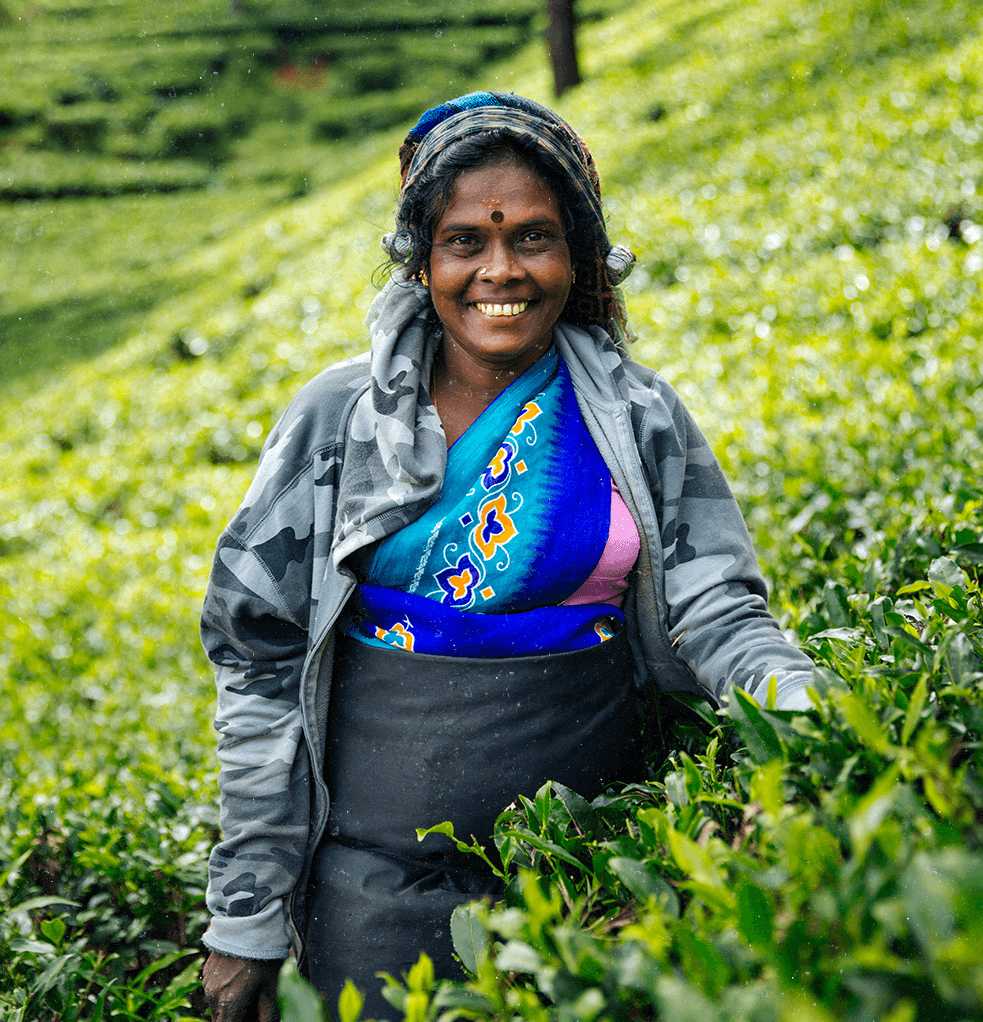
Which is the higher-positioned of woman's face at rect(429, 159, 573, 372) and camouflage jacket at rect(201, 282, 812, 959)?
woman's face at rect(429, 159, 573, 372)

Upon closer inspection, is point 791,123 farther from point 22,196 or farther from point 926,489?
point 22,196

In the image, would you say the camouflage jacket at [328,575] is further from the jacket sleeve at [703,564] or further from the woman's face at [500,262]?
the woman's face at [500,262]

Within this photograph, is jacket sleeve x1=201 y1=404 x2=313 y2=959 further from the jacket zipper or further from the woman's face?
the woman's face

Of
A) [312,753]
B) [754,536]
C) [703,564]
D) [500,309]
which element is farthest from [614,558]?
[754,536]

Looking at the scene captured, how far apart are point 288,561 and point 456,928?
0.83 metres

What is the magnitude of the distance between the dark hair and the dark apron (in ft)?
2.21

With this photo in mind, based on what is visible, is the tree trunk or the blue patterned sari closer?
the blue patterned sari

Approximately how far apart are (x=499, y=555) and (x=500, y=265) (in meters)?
0.50

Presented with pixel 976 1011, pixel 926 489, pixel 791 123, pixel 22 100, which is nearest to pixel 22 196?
pixel 22 100

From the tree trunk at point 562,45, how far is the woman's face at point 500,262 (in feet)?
41.9

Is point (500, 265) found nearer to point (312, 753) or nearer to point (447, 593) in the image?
point (447, 593)

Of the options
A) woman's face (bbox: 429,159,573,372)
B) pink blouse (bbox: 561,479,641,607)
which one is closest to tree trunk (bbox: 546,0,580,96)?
woman's face (bbox: 429,159,573,372)

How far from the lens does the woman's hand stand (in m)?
2.00

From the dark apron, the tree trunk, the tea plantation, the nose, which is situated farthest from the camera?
the tree trunk
